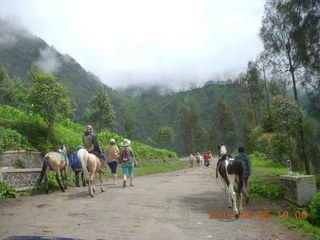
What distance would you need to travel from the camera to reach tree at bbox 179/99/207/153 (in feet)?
276

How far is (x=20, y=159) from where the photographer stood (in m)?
12.3

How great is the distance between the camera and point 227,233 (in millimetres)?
5898

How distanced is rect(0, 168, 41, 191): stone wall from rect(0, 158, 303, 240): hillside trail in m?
1.21

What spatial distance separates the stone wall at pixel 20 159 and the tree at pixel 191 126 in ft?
235

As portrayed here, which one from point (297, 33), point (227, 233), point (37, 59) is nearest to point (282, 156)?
point (297, 33)

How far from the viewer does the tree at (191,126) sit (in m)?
84.0

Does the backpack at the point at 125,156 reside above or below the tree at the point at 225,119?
below

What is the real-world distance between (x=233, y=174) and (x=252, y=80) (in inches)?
1556

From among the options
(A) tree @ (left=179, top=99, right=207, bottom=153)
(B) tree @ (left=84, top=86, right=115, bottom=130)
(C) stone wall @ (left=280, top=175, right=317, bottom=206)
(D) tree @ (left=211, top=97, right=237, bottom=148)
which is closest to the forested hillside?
(A) tree @ (left=179, top=99, right=207, bottom=153)

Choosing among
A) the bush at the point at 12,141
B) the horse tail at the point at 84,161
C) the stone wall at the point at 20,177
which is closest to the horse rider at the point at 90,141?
the horse tail at the point at 84,161

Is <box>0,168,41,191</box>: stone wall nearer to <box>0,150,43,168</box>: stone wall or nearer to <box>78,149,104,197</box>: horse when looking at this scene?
<box>0,150,43,168</box>: stone wall
